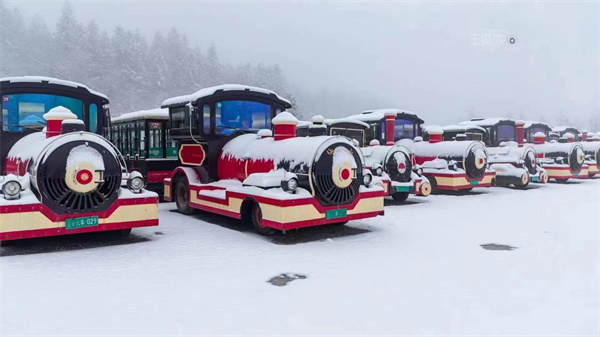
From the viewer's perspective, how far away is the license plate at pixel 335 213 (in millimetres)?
7898

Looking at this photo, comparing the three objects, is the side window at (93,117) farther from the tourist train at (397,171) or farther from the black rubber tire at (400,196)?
the black rubber tire at (400,196)

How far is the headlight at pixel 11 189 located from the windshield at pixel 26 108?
2483 millimetres

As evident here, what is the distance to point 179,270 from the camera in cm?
586

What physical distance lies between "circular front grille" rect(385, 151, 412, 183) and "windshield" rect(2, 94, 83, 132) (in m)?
7.82

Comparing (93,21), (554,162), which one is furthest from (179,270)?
(93,21)

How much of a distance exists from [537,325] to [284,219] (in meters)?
3.96

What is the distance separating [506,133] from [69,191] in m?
18.6

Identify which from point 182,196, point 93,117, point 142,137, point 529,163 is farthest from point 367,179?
point 529,163

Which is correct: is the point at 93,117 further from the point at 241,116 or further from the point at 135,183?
the point at 241,116

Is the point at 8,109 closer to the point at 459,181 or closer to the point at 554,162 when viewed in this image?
the point at 459,181

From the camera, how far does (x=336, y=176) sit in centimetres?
801

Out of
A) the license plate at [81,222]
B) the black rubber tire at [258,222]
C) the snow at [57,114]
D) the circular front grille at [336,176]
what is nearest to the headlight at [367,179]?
the circular front grille at [336,176]

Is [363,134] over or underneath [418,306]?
over

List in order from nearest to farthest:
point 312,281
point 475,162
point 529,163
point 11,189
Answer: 1. point 312,281
2. point 11,189
3. point 475,162
4. point 529,163
